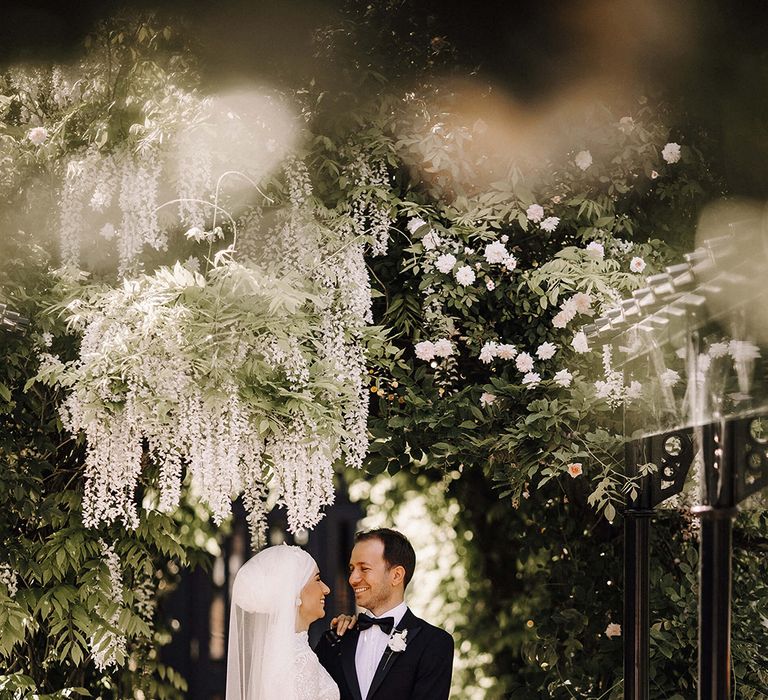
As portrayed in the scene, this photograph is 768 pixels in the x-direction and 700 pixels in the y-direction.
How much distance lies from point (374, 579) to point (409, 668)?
0.36 metres

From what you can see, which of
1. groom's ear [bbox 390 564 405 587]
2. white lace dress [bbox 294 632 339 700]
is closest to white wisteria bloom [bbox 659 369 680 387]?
groom's ear [bbox 390 564 405 587]

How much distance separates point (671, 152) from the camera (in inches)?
199

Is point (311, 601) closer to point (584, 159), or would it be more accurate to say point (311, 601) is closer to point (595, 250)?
point (595, 250)

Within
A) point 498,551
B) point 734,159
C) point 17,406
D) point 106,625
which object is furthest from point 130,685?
point 734,159

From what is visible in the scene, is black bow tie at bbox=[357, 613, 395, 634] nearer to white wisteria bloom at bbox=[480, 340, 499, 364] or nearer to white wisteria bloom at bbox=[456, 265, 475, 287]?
white wisteria bloom at bbox=[480, 340, 499, 364]

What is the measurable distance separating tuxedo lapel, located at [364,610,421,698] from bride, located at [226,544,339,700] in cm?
15

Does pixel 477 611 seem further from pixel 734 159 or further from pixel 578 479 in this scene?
pixel 734 159

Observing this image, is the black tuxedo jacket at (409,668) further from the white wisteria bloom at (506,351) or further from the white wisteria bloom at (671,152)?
the white wisteria bloom at (671,152)

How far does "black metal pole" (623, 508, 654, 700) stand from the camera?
4199 mm

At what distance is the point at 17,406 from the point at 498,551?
2.87 meters

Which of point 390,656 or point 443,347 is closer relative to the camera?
point 390,656

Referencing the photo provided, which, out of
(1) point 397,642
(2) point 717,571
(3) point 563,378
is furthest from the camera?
(3) point 563,378

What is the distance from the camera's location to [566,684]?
5.24m

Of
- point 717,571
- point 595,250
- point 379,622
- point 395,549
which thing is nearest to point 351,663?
point 379,622
